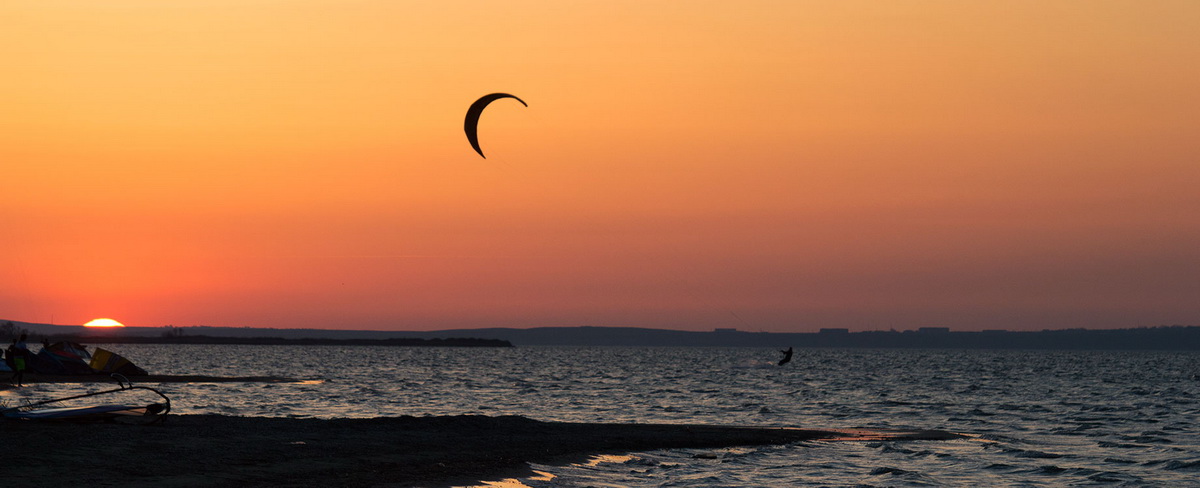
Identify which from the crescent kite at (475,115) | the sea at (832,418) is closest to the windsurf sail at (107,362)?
the sea at (832,418)

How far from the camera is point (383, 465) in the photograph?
75.9 ft

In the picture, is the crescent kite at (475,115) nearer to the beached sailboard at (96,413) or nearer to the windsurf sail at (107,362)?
the beached sailboard at (96,413)

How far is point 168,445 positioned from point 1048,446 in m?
24.1

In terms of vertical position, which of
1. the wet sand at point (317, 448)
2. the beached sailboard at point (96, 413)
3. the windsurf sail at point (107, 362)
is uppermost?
the windsurf sail at point (107, 362)

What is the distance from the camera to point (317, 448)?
24641 mm

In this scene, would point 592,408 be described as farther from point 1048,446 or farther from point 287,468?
point 287,468

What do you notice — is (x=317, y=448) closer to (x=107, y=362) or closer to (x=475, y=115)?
A: (x=475, y=115)

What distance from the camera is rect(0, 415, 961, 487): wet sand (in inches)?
783

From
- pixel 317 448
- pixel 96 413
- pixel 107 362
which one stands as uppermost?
pixel 107 362

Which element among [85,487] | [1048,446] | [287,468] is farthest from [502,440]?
[1048,446]

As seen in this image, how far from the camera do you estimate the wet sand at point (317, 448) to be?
1989 cm

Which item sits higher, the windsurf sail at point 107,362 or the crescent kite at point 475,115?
the crescent kite at point 475,115

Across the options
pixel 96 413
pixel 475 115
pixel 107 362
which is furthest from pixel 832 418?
pixel 107 362

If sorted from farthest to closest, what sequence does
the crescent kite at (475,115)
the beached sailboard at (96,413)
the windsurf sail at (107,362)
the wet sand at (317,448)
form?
1. the windsurf sail at (107,362)
2. the crescent kite at (475,115)
3. the beached sailboard at (96,413)
4. the wet sand at (317,448)
